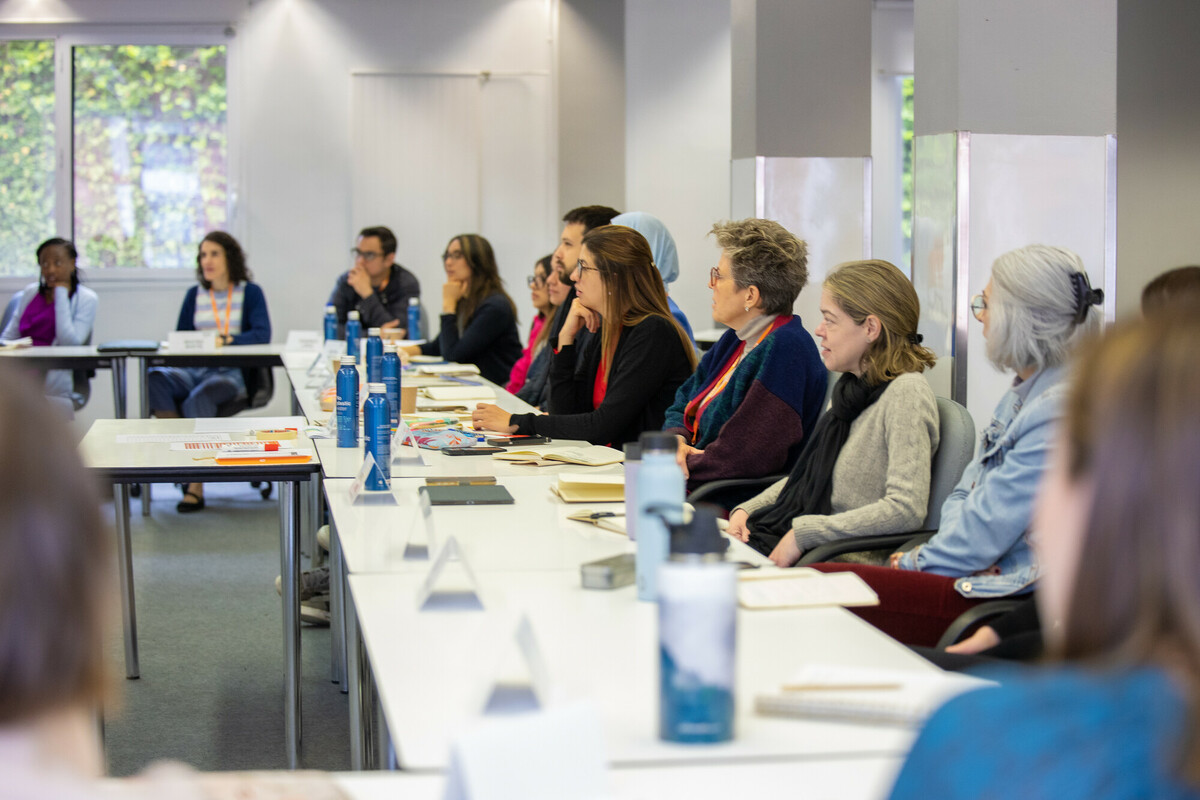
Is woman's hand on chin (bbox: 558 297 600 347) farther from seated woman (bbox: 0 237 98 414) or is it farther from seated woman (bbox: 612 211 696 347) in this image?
seated woman (bbox: 0 237 98 414)

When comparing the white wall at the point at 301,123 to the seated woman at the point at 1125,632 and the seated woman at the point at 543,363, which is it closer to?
the seated woman at the point at 543,363

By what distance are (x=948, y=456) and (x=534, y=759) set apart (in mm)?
1769

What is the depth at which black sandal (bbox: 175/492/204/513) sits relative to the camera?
6098 millimetres

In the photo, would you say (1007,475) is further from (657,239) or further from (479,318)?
(479,318)

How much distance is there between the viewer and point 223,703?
3.31 meters

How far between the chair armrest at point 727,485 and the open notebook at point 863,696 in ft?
5.42

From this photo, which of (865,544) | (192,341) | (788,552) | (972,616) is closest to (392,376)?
(788,552)

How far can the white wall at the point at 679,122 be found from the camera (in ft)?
26.1

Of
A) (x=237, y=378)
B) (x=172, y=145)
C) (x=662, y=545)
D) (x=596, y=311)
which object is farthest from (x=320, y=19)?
(x=662, y=545)

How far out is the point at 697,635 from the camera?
108cm

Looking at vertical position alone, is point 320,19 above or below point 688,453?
above

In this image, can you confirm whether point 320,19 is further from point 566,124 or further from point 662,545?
point 662,545

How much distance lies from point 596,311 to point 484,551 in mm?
1861

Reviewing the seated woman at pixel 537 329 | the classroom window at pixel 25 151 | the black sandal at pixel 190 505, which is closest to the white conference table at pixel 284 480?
the seated woman at pixel 537 329
